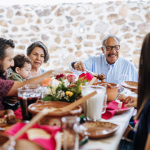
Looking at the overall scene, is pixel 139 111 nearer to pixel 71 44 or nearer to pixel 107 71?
pixel 107 71

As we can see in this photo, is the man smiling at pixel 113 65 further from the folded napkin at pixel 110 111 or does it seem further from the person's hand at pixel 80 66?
the folded napkin at pixel 110 111

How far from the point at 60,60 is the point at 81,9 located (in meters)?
1.16

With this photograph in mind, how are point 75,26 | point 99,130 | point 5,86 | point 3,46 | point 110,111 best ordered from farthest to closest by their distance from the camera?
point 75,26, point 3,46, point 5,86, point 110,111, point 99,130

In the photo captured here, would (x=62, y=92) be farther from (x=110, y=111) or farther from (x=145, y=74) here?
(x=145, y=74)

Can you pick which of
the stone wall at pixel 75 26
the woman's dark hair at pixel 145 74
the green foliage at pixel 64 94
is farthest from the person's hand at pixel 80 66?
the stone wall at pixel 75 26

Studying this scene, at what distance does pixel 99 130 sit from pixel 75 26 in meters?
3.20

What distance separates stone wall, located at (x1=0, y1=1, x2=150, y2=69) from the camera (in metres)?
3.55

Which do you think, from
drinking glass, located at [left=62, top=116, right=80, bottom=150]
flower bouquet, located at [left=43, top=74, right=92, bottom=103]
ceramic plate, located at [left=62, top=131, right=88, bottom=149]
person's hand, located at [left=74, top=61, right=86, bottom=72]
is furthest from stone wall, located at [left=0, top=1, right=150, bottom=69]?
drinking glass, located at [left=62, top=116, right=80, bottom=150]

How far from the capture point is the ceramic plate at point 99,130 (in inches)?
32.3

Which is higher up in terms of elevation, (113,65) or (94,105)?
(113,65)

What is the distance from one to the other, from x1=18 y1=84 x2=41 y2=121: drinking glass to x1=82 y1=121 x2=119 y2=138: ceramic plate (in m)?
0.36

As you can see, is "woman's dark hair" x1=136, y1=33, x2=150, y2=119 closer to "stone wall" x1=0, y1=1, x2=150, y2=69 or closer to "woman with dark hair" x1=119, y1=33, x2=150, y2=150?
"woman with dark hair" x1=119, y1=33, x2=150, y2=150

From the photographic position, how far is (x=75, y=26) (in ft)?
12.5

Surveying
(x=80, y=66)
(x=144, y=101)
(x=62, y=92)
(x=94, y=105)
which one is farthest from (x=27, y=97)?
(x=80, y=66)
